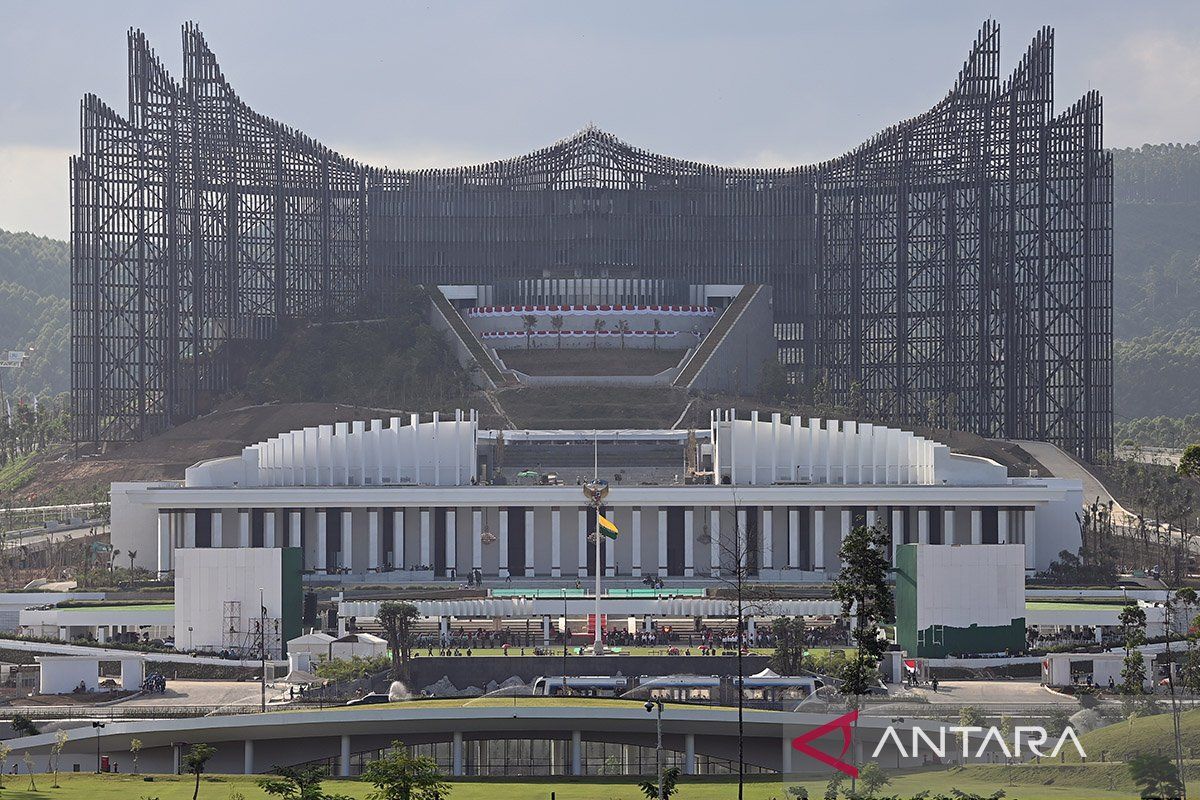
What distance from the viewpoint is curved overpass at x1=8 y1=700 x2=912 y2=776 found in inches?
3054

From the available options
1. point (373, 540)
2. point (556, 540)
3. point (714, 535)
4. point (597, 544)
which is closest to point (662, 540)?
point (714, 535)

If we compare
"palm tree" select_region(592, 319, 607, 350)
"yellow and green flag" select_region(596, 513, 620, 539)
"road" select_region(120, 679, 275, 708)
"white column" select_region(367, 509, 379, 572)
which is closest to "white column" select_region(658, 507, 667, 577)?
"yellow and green flag" select_region(596, 513, 620, 539)

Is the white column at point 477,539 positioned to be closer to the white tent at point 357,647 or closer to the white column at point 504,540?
the white column at point 504,540

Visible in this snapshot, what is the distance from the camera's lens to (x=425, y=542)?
12925 centimetres

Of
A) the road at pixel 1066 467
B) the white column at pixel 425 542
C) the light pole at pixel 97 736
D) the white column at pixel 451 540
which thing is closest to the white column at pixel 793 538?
the white column at pixel 451 540

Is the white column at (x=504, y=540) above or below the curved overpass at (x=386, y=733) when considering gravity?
above

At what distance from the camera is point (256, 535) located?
5069 inches

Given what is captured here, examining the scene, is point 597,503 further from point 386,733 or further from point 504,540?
point 386,733

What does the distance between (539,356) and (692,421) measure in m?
22.5

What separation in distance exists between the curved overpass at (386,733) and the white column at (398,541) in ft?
Result: 164

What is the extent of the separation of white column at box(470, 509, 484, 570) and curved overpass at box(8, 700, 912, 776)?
50.3m

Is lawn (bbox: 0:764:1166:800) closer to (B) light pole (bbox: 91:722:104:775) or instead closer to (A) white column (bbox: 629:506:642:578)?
(B) light pole (bbox: 91:722:104:775)

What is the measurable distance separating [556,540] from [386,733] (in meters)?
50.5

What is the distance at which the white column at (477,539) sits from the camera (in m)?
129
